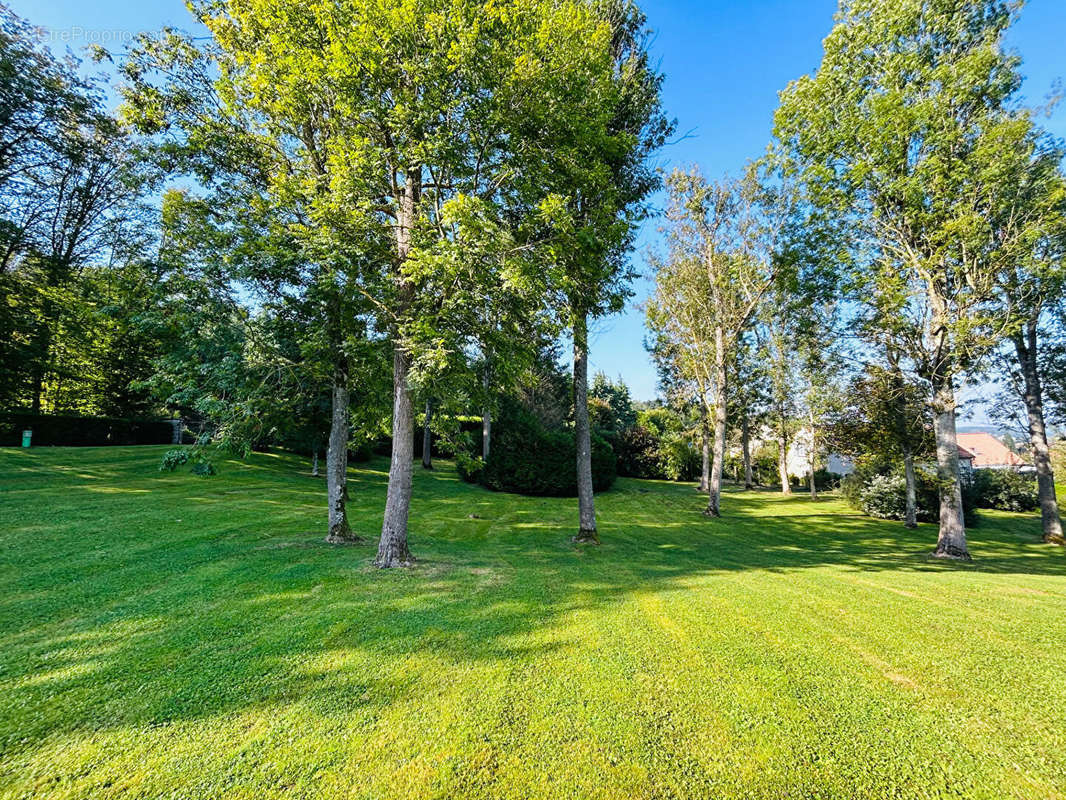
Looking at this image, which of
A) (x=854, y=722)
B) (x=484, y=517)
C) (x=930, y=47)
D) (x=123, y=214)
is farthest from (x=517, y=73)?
(x=123, y=214)

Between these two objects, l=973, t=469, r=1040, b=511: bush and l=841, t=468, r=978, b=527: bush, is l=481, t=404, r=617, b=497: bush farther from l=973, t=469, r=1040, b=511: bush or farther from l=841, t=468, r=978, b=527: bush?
l=973, t=469, r=1040, b=511: bush

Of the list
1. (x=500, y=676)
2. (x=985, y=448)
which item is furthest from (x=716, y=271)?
(x=985, y=448)

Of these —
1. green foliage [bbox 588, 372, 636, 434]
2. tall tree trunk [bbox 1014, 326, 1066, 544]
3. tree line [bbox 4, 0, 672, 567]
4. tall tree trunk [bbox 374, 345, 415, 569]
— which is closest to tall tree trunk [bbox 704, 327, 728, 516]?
tall tree trunk [bbox 1014, 326, 1066, 544]

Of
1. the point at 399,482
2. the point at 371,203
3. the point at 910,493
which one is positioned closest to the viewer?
the point at 371,203

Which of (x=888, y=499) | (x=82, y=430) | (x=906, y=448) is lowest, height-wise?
(x=888, y=499)

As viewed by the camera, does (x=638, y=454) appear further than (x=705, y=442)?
Yes

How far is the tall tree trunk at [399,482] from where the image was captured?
23.6 feet

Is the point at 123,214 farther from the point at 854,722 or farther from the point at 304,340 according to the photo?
the point at 854,722

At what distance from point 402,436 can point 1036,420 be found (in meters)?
22.2

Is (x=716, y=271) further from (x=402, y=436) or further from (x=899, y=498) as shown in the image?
(x=402, y=436)

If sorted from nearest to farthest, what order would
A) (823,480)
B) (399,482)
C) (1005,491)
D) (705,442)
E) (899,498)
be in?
(399,482) → (899,498) → (1005,491) → (705,442) → (823,480)

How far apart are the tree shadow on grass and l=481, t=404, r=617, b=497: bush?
26.4ft

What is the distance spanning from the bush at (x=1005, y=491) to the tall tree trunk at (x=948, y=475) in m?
14.2

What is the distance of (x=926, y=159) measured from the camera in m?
10.8
